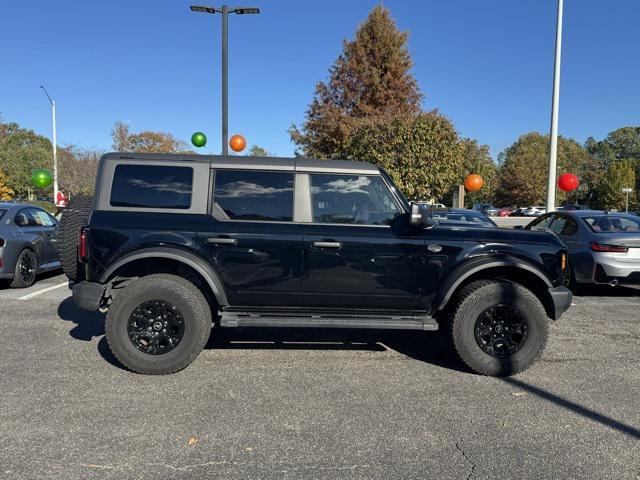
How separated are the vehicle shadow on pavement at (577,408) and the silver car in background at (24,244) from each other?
767 cm

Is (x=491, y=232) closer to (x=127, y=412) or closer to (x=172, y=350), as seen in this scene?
(x=172, y=350)

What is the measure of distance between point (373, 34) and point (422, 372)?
30.2 metres

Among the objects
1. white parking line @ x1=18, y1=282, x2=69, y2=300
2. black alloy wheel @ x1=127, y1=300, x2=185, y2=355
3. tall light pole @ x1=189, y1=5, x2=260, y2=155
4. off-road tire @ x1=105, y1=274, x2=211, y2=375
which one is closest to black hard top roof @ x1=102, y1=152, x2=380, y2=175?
off-road tire @ x1=105, y1=274, x2=211, y2=375

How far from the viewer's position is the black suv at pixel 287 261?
13.9 ft

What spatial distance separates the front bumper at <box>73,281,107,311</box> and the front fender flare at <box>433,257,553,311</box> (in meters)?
3.05

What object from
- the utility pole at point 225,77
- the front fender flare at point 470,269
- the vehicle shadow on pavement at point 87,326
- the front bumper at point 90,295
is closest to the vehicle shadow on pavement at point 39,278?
the vehicle shadow on pavement at point 87,326

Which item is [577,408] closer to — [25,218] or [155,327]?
[155,327]

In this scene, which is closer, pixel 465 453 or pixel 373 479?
pixel 373 479

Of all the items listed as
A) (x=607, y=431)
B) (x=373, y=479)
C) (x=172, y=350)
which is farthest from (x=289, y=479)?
(x=607, y=431)

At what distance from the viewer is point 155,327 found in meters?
4.28

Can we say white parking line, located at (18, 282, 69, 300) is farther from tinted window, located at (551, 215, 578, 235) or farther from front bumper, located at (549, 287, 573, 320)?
tinted window, located at (551, 215, 578, 235)

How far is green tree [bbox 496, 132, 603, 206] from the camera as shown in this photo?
60344mm

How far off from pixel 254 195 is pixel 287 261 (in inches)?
27.6

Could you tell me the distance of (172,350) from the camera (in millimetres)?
4273
